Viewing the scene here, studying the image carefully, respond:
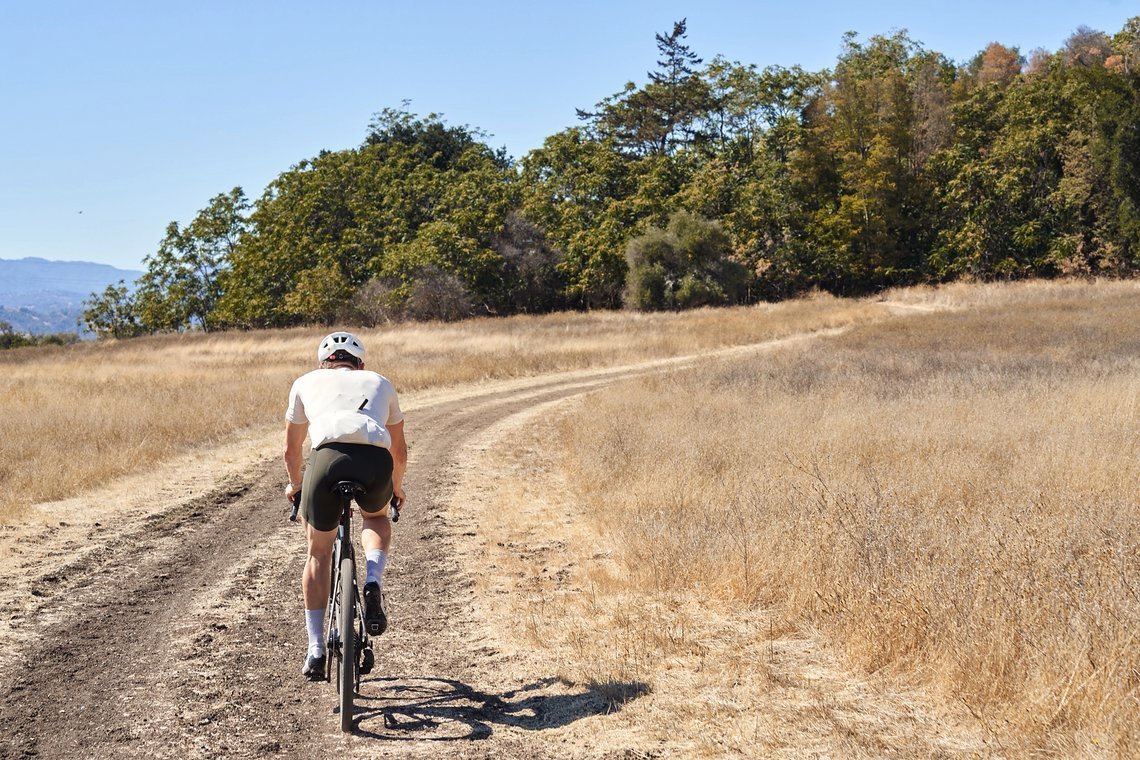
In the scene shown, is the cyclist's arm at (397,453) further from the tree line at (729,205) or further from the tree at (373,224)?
the tree at (373,224)

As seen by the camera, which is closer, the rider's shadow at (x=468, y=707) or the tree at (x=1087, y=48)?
the rider's shadow at (x=468, y=707)

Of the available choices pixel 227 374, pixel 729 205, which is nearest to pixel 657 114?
pixel 729 205

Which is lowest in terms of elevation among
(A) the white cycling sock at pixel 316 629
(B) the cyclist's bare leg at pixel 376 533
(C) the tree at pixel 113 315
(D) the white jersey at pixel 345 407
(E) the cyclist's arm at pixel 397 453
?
(A) the white cycling sock at pixel 316 629

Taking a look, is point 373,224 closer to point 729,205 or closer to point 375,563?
point 729,205

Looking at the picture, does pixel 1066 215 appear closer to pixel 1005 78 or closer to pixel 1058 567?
pixel 1005 78

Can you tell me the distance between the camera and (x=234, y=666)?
19.1 ft

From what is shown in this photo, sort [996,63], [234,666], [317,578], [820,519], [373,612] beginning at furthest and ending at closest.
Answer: [996,63]
[820,519]
[234,666]
[317,578]
[373,612]

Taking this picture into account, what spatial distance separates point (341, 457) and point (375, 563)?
2.16 ft

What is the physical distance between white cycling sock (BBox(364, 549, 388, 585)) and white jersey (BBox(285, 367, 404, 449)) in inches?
23.4

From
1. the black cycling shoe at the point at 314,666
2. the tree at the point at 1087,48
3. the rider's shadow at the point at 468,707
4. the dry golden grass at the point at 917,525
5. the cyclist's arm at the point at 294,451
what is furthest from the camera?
the tree at the point at 1087,48

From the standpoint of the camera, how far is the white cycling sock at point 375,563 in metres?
4.97

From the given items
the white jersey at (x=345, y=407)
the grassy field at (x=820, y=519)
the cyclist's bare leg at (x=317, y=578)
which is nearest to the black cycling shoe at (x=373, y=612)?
the cyclist's bare leg at (x=317, y=578)

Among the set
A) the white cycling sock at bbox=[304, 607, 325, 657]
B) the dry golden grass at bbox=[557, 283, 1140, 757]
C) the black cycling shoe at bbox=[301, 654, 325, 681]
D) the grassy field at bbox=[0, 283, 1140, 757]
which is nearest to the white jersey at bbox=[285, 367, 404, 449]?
the white cycling sock at bbox=[304, 607, 325, 657]

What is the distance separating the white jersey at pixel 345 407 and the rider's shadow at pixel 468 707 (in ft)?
4.77
